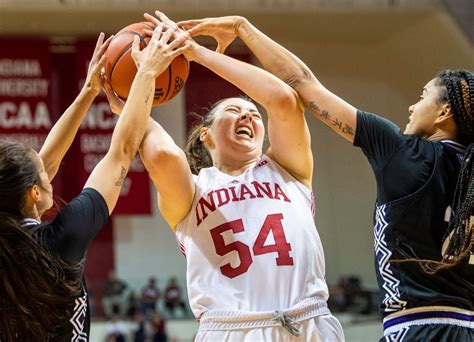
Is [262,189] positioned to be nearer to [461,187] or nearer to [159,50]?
[159,50]

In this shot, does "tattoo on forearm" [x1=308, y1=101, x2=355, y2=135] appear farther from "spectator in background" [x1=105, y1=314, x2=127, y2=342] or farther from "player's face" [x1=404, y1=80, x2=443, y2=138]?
"spectator in background" [x1=105, y1=314, x2=127, y2=342]

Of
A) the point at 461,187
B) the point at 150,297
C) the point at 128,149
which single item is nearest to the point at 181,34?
the point at 128,149

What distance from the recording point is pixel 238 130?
3.92m

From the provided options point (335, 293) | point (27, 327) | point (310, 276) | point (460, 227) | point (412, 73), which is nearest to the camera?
point (27, 327)

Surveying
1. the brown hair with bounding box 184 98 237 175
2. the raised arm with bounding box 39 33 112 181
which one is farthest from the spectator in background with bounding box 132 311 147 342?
the raised arm with bounding box 39 33 112 181

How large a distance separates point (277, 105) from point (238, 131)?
12.0 inches

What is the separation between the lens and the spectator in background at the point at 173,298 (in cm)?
1115

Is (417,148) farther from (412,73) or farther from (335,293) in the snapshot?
(412,73)

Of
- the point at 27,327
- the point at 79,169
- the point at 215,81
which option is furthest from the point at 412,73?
the point at 27,327

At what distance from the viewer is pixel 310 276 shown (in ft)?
12.0

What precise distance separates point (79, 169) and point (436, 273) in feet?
29.3

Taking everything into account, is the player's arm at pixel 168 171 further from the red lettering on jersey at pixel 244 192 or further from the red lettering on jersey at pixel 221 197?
the red lettering on jersey at pixel 244 192

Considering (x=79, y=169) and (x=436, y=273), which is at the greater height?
(x=79, y=169)

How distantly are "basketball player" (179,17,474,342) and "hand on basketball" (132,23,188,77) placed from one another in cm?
80
